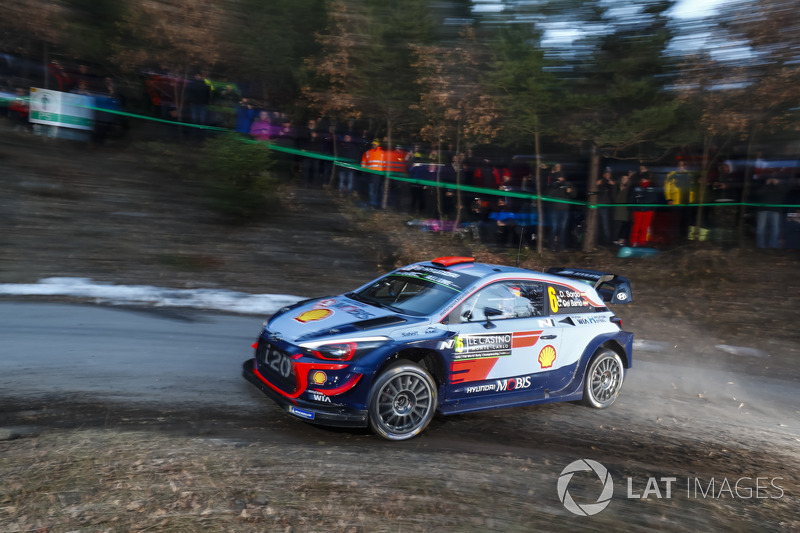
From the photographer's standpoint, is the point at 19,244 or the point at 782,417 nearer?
the point at 782,417

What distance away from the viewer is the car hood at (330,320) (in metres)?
5.64

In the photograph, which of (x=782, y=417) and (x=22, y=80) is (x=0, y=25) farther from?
(x=782, y=417)

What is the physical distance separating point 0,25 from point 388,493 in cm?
1937

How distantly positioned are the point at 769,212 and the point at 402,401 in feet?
43.0

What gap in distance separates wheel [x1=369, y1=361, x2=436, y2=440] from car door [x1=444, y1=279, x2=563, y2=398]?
1.08 feet

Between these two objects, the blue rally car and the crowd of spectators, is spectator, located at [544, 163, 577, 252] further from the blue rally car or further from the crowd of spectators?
the blue rally car

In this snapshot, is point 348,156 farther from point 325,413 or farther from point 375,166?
point 325,413

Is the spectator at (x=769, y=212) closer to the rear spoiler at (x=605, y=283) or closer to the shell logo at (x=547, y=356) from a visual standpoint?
the rear spoiler at (x=605, y=283)

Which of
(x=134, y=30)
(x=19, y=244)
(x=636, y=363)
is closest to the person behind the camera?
(x=636, y=363)

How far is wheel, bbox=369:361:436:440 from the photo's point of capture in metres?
5.51

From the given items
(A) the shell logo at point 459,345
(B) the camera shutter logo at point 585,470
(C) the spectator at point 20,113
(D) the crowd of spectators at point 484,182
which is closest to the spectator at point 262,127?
(D) the crowd of spectators at point 484,182

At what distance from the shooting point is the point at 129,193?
15.1m

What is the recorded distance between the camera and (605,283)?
795cm

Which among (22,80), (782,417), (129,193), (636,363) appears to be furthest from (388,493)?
(22,80)
